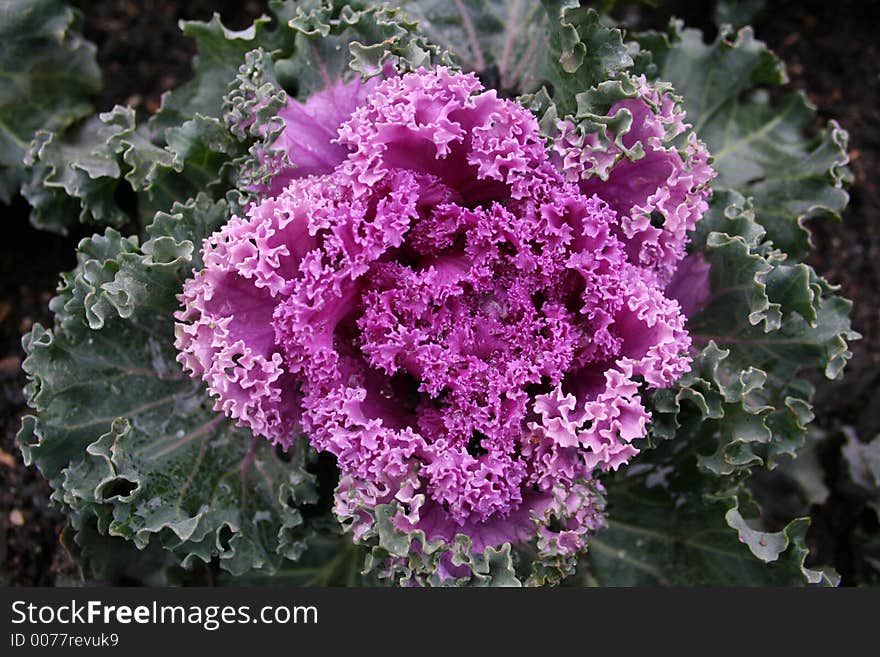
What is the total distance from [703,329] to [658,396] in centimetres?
44

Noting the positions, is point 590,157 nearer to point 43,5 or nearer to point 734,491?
point 734,491

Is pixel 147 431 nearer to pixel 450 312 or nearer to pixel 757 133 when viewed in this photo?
pixel 450 312

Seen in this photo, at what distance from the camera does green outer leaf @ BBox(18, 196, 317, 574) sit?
3395 mm

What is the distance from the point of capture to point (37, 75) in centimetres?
431

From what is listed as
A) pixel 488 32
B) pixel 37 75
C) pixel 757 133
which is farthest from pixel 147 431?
pixel 757 133

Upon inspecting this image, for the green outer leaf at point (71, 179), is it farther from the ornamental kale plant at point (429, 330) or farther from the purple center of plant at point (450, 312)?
the purple center of plant at point (450, 312)

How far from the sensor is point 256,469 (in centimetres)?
368

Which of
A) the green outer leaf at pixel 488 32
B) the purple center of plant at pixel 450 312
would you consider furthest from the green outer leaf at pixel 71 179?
the green outer leaf at pixel 488 32

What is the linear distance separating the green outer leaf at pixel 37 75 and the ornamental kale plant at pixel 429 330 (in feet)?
→ 1.92

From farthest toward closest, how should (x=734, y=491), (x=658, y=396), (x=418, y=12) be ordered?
(x=418, y=12), (x=734, y=491), (x=658, y=396)

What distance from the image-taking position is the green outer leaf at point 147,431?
339 cm

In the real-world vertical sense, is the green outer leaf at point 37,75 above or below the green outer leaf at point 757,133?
below

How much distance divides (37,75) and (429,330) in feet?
7.69

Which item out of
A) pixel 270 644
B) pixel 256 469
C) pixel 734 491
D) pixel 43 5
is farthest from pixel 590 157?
pixel 43 5
